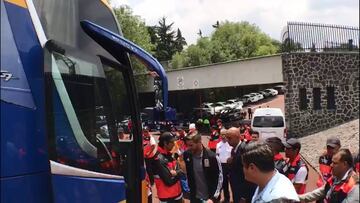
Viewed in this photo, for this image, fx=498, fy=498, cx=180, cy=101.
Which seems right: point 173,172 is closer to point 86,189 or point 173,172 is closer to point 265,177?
point 86,189

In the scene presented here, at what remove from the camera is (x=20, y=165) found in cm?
373

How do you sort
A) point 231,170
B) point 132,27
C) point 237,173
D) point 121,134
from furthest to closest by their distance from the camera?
1. point 132,27
2. point 231,170
3. point 237,173
4. point 121,134

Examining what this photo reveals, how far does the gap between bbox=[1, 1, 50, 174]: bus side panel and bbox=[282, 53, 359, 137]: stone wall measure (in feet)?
75.4

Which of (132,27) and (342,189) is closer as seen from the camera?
(342,189)

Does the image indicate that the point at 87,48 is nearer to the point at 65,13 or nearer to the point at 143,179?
the point at 65,13

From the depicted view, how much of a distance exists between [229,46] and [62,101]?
6406 centimetres

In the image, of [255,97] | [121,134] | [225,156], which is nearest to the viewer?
[121,134]

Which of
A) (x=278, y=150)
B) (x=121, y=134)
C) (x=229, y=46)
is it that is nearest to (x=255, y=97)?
(x=229, y=46)

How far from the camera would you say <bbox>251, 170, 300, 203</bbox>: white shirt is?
3152 millimetres

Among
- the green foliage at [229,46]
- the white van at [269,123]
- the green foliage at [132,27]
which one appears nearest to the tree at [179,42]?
the green foliage at [229,46]

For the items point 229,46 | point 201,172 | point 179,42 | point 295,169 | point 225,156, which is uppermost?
point 179,42

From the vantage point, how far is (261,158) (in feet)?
10.8

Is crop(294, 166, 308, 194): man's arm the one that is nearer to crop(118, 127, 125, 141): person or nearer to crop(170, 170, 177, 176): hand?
crop(170, 170, 177, 176): hand

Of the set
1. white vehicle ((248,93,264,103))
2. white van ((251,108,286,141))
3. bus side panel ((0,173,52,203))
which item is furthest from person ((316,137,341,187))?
white vehicle ((248,93,264,103))
